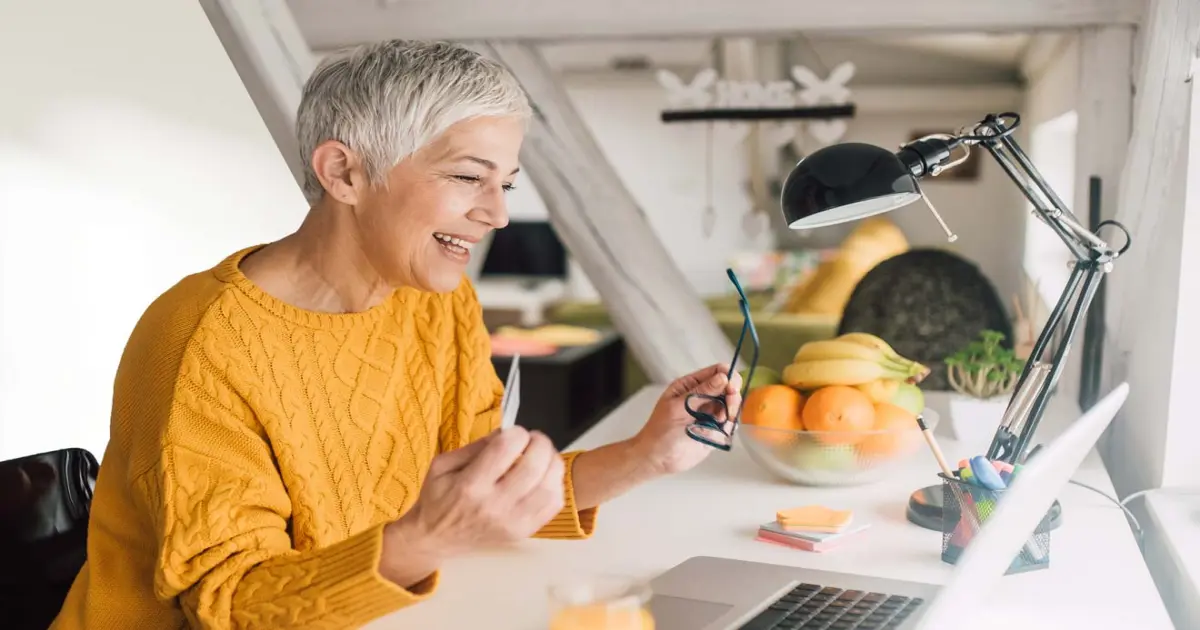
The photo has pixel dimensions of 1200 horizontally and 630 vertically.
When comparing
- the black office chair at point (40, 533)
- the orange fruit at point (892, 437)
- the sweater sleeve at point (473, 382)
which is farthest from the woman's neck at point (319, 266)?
the orange fruit at point (892, 437)

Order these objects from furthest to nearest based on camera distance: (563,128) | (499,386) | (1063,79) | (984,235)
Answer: (984,235) < (1063,79) < (563,128) < (499,386)

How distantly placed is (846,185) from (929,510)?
1.51 feet

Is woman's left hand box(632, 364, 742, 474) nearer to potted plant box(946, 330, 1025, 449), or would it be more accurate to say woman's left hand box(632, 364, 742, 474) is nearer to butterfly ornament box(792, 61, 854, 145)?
potted plant box(946, 330, 1025, 449)

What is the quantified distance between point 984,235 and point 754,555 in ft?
21.4

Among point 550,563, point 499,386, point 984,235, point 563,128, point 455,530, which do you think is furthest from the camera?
point 984,235

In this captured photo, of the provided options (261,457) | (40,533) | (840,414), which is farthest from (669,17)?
(40,533)

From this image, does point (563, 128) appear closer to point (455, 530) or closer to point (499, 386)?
point (499, 386)

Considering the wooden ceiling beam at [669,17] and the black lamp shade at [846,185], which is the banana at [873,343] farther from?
the wooden ceiling beam at [669,17]

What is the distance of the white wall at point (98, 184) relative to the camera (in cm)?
210

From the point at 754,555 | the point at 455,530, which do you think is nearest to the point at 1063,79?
the point at 754,555

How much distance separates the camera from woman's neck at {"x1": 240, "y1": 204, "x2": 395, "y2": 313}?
4.38 ft

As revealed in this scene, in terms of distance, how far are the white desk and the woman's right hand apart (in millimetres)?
174

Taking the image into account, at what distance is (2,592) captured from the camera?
1.28m

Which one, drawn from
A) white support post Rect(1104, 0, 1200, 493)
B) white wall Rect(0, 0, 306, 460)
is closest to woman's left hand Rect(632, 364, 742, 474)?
white support post Rect(1104, 0, 1200, 493)
